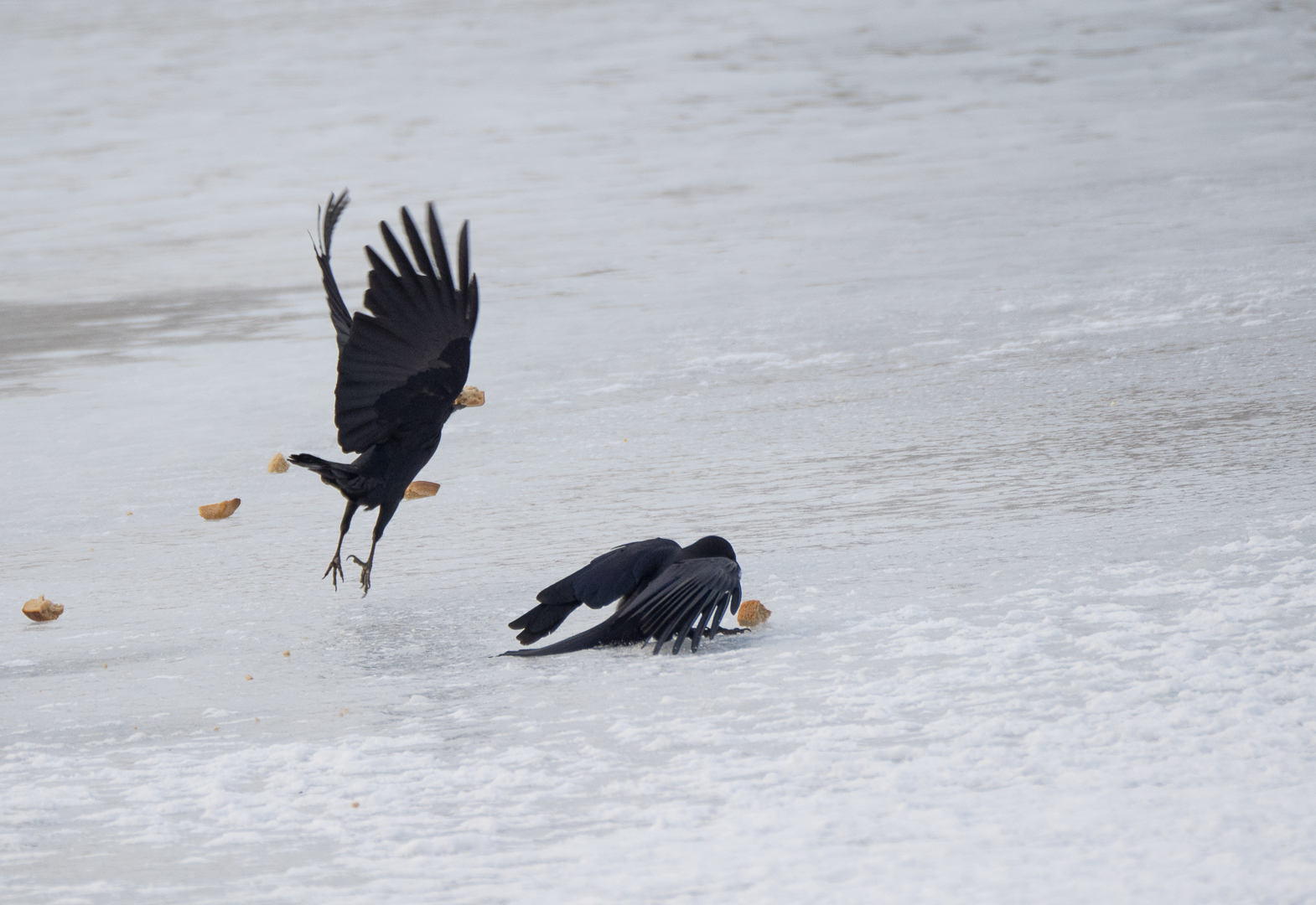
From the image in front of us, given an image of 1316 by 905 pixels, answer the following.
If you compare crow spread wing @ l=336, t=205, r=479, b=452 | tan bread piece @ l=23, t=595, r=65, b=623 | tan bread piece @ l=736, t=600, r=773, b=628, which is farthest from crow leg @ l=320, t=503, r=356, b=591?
tan bread piece @ l=736, t=600, r=773, b=628

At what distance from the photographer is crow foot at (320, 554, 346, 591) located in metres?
3.62

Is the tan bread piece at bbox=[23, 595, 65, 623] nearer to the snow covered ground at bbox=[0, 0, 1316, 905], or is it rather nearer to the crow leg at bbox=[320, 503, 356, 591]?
the snow covered ground at bbox=[0, 0, 1316, 905]

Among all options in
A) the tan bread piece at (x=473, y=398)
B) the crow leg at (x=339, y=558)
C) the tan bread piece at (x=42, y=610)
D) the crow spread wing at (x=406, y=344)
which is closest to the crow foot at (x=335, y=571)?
the crow leg at (x=339, y=558)

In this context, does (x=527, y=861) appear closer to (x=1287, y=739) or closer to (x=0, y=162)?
(x=1287, y=739)

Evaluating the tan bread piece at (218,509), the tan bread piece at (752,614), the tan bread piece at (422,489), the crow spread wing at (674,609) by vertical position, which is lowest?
the tan bread piece at (422,489)

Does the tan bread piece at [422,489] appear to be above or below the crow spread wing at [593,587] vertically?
below

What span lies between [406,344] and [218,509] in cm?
98

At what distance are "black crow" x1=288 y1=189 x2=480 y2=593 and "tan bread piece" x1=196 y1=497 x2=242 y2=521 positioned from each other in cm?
66

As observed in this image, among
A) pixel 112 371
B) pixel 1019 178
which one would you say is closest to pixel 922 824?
pixel 112 371

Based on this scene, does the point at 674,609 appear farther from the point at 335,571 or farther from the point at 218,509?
the point at 218,509

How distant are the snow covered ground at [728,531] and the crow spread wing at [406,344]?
16.5 inches

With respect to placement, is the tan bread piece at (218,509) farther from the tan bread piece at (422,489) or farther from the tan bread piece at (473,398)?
the tan bread piece at (473,398)

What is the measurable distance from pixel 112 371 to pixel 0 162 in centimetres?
775

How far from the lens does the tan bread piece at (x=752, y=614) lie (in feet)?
10.2
